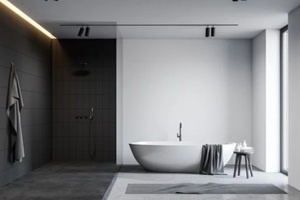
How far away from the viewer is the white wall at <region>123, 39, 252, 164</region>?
28.1 feet

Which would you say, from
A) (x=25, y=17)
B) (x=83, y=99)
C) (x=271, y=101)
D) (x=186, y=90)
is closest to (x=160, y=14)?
(x=25, y=17)

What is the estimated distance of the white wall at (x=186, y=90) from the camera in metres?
8.55

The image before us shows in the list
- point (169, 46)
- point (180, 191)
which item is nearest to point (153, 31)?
point (169, 46)

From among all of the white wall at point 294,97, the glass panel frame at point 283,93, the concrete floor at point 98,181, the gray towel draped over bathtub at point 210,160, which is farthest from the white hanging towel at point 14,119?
the glass panel frame at point 283,93

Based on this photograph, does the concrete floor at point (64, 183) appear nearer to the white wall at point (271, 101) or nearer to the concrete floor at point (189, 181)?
the concrete floor at point (189, 181)

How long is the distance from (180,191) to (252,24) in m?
3.12

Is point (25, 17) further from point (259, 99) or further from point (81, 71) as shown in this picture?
point (259, 99)

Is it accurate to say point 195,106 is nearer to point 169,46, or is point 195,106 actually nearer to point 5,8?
point 169,46

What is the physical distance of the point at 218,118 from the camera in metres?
8.56

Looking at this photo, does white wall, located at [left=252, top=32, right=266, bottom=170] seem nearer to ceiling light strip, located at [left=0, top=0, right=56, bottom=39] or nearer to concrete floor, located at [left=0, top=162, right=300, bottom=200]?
concrete floor, located at [left=0, top=162, right=300, bottom=200]

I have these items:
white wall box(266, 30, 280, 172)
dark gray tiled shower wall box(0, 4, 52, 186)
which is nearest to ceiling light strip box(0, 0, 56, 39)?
dark gray tiled shower wall box(0, 4, 52, 186)

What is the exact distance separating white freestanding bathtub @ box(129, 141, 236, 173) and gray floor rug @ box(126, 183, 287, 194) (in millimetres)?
1035

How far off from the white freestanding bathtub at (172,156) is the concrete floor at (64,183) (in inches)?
23.8

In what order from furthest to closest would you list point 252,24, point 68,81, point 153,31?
point 68,81 < point 153,31 < point 252,24
